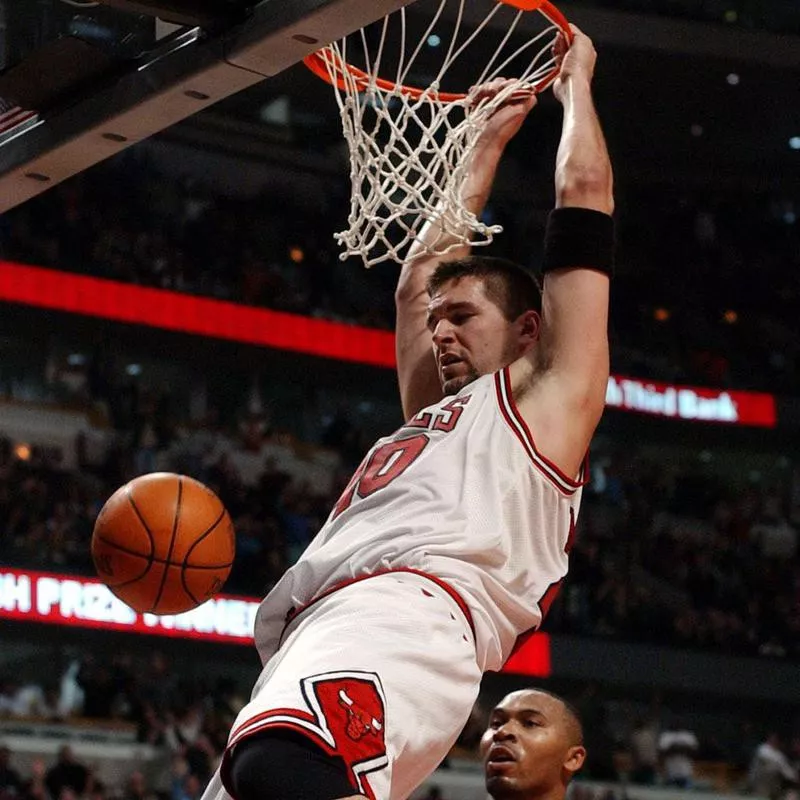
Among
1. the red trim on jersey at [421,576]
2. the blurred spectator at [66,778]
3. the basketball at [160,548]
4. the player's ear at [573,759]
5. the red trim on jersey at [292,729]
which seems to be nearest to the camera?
the red trim on jersey at [292,729]

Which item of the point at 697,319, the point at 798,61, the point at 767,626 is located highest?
the point at 798,61

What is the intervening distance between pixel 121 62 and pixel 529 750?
7.41 feet

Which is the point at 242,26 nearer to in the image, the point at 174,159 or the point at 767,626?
the point at 767,626

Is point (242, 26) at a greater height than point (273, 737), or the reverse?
point (242, 26)

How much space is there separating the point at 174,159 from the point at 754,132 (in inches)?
289

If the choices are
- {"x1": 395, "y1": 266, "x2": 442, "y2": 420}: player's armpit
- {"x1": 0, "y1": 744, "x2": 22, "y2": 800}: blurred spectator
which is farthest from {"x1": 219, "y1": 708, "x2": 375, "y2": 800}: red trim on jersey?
{"x1": 0, "y1": 744, "x2": 22, "y2": 800}: blurred spectator

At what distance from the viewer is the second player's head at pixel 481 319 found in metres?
3.40

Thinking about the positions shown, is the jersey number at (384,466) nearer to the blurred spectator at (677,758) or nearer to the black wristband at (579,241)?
the black wristband at (579,241)

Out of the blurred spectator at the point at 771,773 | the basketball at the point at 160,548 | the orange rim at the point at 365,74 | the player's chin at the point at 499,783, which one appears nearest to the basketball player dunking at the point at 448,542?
the orange rim at the point at 365,74

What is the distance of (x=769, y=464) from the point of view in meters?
20.6

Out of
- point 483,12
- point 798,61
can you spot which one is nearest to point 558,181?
point 483,12

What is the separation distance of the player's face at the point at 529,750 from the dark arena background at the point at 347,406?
6997 millimetres

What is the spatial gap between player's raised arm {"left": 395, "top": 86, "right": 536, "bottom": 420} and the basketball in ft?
2.30

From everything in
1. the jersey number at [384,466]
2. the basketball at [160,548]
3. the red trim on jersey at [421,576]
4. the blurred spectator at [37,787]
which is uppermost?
the jersey number at [384,466]
